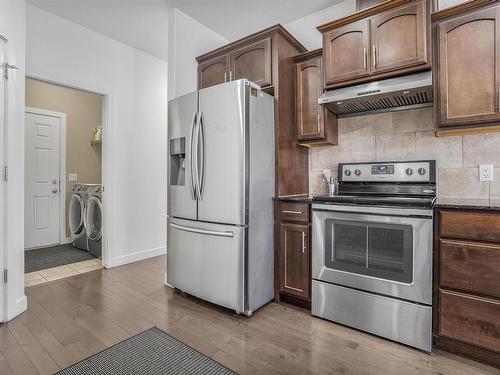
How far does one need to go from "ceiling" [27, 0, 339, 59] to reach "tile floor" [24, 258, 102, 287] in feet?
9.38

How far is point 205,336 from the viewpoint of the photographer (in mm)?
2020

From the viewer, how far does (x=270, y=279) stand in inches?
98.8

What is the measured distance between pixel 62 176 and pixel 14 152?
2.74m

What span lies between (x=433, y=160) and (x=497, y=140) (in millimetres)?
408

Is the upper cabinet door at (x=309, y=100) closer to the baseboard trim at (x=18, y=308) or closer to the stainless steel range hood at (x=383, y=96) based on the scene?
the stainless steel range hood at (x=383, y=96)

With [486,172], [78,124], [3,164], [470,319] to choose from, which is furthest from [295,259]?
[78,124]

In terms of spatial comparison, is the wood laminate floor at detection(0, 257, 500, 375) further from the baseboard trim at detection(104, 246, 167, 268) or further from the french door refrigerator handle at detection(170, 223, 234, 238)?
the baseboard trim at detection(104, 246, 167, 268)

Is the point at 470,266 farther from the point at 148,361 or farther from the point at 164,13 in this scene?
the point at 164,13

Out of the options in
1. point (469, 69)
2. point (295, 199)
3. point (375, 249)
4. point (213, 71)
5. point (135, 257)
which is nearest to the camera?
point (469, 69)

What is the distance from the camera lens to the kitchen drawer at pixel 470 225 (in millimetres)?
1631

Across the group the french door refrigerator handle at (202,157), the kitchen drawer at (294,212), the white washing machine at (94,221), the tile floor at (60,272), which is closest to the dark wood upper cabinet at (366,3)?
the french door refrigerator handle at (202,157)

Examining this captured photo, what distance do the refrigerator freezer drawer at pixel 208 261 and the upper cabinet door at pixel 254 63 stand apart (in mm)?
1381

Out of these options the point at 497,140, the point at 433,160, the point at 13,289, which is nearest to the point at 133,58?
the point at 13,289

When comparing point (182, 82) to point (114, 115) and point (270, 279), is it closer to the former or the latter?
point (114, 115)
